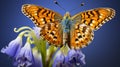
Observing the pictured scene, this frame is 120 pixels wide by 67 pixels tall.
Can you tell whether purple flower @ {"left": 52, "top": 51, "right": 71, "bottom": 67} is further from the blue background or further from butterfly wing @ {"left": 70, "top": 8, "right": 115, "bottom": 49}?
the blue background

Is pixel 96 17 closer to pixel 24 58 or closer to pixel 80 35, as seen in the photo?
pixel 80 35

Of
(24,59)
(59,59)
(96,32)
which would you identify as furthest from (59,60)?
(96,32)

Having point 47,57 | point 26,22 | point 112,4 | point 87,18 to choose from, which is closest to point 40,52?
point 47,57

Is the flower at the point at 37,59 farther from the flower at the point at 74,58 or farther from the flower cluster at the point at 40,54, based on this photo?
the flower at the point at 74,58

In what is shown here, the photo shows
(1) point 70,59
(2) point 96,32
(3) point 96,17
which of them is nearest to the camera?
(1) point 70,59

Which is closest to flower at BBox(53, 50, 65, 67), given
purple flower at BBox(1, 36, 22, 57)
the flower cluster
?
the flower cluster

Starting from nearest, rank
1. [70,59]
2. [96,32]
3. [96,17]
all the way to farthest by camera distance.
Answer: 1. [70,59]
2. [96,17]
3. [96,32]
